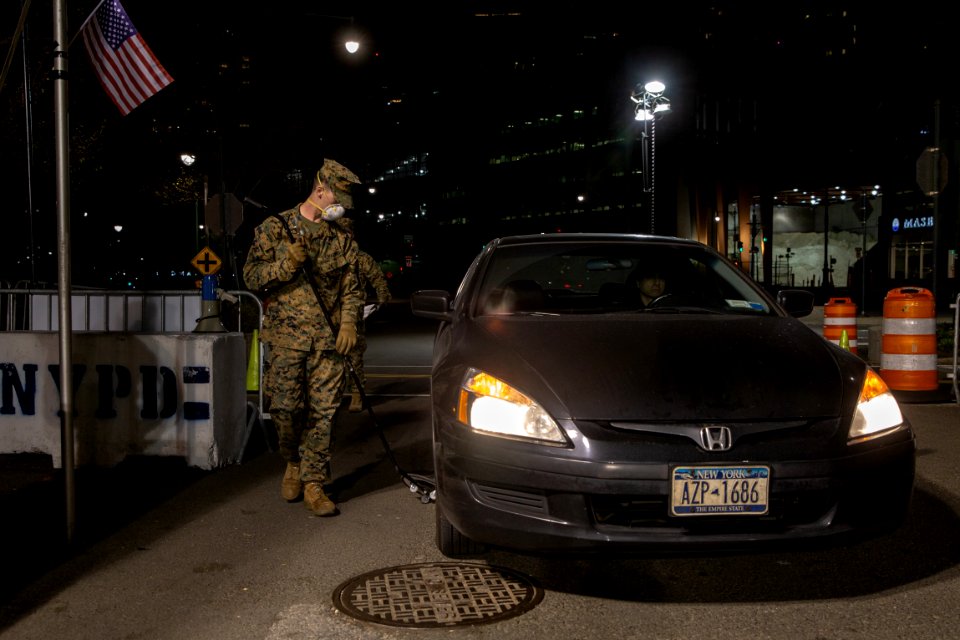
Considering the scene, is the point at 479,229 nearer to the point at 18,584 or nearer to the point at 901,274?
the point at 901,274

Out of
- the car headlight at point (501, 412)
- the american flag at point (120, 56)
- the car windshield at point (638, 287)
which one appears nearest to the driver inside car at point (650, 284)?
Answer: the car windshield at point (638, 287)

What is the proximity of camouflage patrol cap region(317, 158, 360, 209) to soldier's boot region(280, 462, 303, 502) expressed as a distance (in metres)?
1.60

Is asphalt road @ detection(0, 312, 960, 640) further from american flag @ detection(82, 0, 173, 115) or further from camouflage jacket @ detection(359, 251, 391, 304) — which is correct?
camouflage jacket @ detection(359, 251, 391, 304)

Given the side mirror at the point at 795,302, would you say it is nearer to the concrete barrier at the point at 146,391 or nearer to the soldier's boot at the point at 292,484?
the soldier's boot at the point at 292,484

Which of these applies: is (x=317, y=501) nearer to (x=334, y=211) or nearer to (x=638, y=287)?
(x=334, y=211)

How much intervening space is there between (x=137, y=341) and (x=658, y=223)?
6490cm

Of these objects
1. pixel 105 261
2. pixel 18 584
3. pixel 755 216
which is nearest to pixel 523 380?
pixel 18 584

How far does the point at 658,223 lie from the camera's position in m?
68.7

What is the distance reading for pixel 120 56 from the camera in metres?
6.70

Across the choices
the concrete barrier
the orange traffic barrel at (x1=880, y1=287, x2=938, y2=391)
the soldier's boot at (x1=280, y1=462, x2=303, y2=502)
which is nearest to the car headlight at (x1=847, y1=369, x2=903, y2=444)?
the soldier's boot at (x1=280, y1=462, x2=303, y2=502)

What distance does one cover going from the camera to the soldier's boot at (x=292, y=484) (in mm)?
5312

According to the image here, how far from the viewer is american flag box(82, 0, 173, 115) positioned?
261 inches

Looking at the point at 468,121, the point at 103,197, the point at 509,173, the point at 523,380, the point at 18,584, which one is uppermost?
the point at 468,121

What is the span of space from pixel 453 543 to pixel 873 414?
6.05 ft
